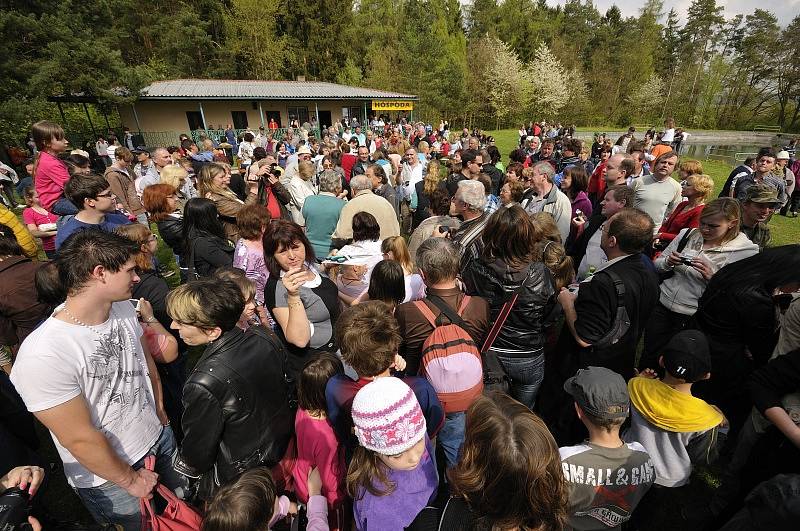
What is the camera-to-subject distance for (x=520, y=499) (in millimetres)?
1284

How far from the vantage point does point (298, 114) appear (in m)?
29.1

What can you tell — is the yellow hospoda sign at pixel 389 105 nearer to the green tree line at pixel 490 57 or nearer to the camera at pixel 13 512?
the green tree line at pixel 490 57

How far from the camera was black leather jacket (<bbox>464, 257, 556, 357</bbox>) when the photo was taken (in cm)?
271

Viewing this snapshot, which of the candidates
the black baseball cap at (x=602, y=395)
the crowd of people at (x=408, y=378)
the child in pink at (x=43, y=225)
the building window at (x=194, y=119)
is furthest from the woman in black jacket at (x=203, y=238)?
the building window at (x=194, y=119)

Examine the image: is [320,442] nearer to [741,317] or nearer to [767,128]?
[741,317]

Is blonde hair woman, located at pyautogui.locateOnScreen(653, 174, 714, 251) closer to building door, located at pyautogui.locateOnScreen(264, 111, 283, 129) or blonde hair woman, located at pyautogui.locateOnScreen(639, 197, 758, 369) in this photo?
blonde hair woman, located at pyautogui.locateOnScreen(639, 197, 758, 369)

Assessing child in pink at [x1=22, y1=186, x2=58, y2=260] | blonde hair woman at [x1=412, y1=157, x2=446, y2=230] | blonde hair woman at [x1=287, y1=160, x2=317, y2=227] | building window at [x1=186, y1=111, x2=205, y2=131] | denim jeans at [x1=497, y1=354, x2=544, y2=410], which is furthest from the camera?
building window at [x1=186, y1=111, x2=205, y2=131]

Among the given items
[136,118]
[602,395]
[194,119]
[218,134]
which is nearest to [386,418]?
[602,395]

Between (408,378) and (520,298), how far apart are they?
117cm

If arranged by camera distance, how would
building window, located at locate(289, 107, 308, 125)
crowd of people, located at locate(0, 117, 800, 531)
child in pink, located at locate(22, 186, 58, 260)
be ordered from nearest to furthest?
crowd of people, located at locate(0, 117, 800, 531) < child in pink, located at locate(22, 186, 58, 260) < building window, located at locate(289, 107, 308, 125)

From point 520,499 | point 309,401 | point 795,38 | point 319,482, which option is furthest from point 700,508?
point 795,38

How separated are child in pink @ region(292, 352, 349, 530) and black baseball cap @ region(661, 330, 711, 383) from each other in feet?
6.51

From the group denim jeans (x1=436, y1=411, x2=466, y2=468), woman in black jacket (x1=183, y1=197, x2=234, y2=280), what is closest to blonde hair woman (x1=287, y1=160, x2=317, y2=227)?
woman in black jacket (x1=183, y1=197, x2=234, y2=280)

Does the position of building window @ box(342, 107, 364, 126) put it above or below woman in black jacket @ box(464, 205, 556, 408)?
above
